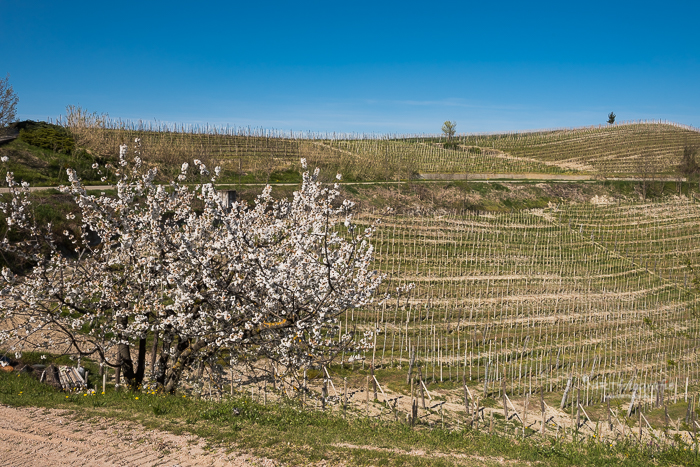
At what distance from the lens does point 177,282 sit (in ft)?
25.8

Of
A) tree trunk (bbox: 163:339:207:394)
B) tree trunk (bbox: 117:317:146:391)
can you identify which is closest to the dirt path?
tree trunk (bbox: 163:339:207:394)

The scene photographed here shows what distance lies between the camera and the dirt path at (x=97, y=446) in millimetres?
7215

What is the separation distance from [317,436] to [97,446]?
11.9 ft

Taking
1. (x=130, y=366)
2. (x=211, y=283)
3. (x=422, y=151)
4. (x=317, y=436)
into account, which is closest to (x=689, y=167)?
(x=422, y=151)

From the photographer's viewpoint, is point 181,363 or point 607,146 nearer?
point 181,363

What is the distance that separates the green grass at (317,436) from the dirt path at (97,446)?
29 cm

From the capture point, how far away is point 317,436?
8.38m

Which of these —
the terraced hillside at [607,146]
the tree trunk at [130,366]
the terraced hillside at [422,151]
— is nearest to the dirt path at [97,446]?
the tree trunk at [130,366]

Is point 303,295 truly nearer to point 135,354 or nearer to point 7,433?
point 7,433

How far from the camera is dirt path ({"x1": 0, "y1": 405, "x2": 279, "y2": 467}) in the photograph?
7.21 metres

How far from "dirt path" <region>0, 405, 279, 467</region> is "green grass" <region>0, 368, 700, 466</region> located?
29 cm

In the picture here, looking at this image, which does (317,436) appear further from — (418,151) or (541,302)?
(418,151)

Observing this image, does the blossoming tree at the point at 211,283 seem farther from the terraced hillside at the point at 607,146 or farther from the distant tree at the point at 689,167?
the distant tree at the point at 689,167

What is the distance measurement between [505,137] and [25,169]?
6662 cm
